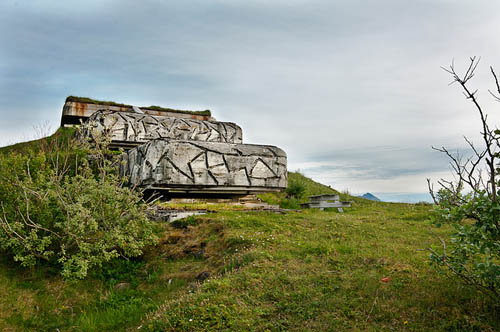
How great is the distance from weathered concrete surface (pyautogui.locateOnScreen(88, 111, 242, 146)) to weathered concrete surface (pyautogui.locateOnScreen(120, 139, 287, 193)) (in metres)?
3.46

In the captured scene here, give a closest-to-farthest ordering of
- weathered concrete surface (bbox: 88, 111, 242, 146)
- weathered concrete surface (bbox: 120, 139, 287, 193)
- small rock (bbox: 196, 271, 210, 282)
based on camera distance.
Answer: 1. small rock (bbox: 196, 271, 210, 282)
2. weathered concrete surface (bbox: 120, 139, 287, 193)
3. weathered concrete surface (bbox: 88, 111, 242, 146)

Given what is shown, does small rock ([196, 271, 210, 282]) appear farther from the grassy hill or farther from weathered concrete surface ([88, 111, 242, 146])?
weathered concrete surface ([88, 111, 242, 146])

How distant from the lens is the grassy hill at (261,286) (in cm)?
450

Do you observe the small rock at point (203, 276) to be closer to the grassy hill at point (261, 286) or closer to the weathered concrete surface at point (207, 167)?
the grassy hill at point (261, 286)

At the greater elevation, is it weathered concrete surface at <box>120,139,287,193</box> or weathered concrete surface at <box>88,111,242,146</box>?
weathered concrete surface at <box>88,111,242,146</box>

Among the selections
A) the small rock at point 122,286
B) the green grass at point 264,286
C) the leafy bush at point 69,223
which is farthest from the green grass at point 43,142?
the small rock at point 122,286

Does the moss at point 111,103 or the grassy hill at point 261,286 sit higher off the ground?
the moss at point 111,103

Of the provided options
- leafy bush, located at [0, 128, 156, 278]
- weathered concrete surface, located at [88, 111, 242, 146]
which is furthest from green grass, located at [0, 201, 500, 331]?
weathered concrete surface, located at [88, 111, 242, 146]

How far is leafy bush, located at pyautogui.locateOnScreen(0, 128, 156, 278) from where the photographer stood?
686 centimetres

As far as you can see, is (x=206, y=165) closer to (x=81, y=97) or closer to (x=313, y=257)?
(x=313, y=257)

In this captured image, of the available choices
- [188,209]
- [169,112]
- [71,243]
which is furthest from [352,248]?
[169,112]

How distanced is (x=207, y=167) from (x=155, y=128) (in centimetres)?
607

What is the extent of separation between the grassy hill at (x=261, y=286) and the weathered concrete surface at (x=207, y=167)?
1204mm

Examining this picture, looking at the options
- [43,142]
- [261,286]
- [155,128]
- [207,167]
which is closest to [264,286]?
[261,286]
